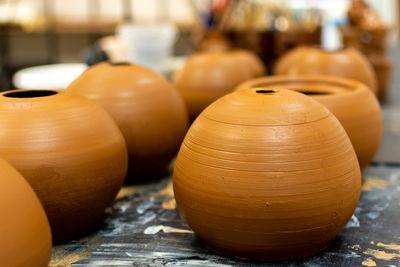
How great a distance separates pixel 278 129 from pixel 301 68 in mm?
849

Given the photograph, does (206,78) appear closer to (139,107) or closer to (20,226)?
(139,107)

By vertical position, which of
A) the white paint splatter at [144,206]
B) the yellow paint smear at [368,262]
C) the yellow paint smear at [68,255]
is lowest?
the yellow paint smear at [368,262]

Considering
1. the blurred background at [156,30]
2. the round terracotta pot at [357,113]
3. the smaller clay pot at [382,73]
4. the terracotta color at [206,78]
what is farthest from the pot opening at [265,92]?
the smaller clay pot at [382,73]

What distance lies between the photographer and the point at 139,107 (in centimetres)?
111

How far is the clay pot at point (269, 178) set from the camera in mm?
741

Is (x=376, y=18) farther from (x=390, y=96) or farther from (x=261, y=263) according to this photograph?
(x=261, y=263)

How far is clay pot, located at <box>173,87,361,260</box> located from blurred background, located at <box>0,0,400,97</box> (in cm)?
110

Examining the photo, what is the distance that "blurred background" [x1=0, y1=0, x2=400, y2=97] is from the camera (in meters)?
2.05

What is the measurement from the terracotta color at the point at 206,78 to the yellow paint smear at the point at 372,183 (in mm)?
503

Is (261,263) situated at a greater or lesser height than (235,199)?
lesser

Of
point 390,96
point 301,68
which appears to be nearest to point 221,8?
point 390,96

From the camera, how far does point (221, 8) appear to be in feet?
8.43

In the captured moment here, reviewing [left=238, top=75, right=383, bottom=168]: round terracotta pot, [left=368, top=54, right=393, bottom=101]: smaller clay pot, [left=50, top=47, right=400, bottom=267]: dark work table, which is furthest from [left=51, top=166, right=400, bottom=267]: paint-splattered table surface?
[left=368, top=54, right=393, bottom=101]: smaller clay pot

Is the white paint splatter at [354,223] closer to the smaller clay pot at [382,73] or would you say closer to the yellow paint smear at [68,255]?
the yellow paint smear at [68,255]
